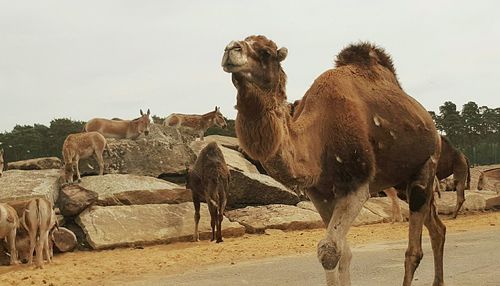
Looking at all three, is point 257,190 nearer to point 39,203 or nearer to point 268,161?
point 39,203

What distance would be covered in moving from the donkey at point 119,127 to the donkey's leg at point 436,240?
61.6 ft

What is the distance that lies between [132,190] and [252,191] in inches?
163

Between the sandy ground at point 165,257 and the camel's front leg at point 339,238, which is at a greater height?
the camel's front leg at point 339,238

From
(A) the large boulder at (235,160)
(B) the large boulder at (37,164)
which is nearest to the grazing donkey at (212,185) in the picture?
(A) the large boulder at (235,160)

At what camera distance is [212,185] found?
14734 mm

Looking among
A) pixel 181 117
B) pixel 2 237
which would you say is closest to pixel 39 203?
pixel 2 237

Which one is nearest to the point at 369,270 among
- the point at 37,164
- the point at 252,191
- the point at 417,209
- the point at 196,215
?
the point at 417,209

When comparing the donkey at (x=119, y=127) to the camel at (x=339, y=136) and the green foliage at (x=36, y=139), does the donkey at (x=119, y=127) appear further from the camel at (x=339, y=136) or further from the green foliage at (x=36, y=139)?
the camel at (x=339, y=136)

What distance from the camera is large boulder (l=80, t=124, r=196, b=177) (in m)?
19.1

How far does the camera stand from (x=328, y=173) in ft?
15.0

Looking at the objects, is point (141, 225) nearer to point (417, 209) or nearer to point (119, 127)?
point (417, 209)

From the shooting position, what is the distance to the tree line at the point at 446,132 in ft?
108

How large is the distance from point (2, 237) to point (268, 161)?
914 cm

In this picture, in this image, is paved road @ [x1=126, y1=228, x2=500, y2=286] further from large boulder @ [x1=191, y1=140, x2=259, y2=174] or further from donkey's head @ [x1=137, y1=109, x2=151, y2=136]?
donkey's head @ [x1=137, y1=109, x2=151, y2=136]
